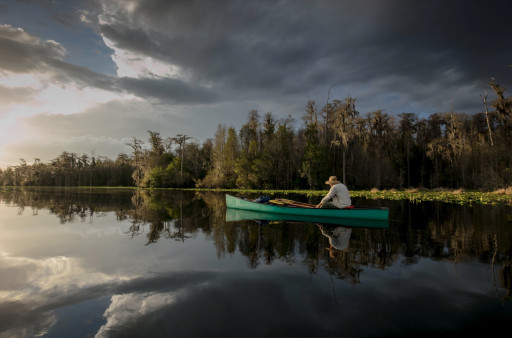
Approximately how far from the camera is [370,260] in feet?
20.6

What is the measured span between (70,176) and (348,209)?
94.3 metres

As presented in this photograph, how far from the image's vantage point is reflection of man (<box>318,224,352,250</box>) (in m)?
Answer: 7.61

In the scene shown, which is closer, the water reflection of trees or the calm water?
the calm water

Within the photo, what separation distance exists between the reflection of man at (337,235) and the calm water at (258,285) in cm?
12

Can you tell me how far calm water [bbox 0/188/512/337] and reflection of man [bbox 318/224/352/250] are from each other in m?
0.12

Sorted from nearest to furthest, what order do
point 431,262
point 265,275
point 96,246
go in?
point 265,275, point 431,262, point 96,246

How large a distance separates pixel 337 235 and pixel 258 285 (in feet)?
16.1

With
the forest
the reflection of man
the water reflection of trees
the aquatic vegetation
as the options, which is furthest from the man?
the forest

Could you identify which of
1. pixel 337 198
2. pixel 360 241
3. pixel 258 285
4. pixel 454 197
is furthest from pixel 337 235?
pixel 454 197

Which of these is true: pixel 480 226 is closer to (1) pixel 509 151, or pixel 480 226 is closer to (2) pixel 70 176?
(1) pixel 509 151

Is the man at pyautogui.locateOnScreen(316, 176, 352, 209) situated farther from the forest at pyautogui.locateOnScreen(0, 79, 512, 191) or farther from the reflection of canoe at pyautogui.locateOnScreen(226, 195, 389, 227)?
the forest at pyautogui.locateOnScreen(0, 79, 512, 191)

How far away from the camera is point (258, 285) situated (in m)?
4.93

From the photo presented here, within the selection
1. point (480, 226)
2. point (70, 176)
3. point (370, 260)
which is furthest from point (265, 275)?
point (70, 176)

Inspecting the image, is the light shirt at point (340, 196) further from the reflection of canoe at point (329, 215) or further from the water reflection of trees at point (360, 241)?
the water reflection of trees at point (360, 241)
